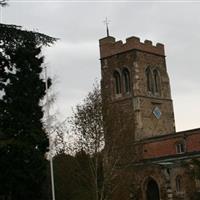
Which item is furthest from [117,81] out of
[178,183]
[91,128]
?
[91,128]

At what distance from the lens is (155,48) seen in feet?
233

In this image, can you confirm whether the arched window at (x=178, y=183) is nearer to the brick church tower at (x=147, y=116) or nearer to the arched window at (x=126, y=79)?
the brick church tower at (x=147, y=116)

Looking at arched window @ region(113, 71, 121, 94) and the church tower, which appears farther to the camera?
arched window @ region(113, 71, 121, 94)

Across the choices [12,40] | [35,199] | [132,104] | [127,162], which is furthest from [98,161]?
[132,104]

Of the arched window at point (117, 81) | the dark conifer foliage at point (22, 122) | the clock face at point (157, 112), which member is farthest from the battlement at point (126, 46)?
the dark conifer foliage at point (22, 122)

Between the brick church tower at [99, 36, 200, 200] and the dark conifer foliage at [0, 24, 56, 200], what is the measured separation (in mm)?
15717

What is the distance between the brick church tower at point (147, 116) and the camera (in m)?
53.9

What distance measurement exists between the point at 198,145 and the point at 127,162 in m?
16.0

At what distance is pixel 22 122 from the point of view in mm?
28953

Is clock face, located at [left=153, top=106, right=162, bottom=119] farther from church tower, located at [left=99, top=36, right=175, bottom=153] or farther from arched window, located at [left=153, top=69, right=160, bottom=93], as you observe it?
arched window, located at [left=153, top=69, right=160, bottom=93]

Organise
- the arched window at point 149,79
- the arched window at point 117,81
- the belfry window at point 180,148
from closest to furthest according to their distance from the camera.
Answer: the belfry window at point 180,148 → the arched window at point 149,79 → the arched window at point 117,81

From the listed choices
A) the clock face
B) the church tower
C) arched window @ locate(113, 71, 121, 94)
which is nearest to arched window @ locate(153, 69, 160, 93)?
the church tower

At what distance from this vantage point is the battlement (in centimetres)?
6769

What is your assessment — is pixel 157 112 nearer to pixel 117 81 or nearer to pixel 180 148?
pixel 117 81
